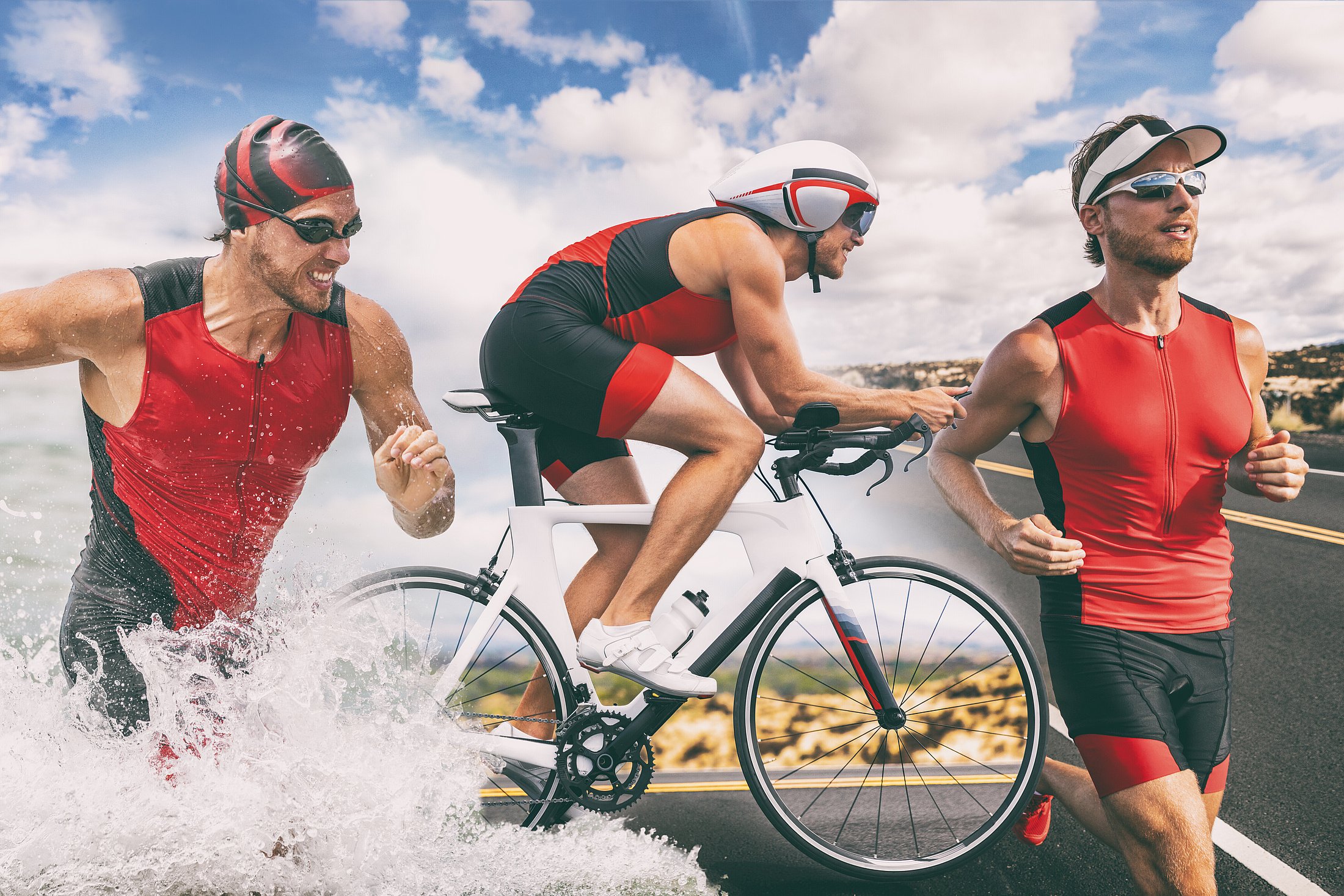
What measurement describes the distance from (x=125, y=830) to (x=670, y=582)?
1.80 meters

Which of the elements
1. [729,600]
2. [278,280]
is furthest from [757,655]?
[278,280]

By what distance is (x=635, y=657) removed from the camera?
2768 mm

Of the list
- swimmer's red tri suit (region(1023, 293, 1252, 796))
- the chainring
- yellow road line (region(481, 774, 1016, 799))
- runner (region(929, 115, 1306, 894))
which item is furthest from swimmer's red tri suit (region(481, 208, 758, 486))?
yellow road line (region(481, 774, 1016, 799))

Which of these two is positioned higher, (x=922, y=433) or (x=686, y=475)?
(x=922, y=433)

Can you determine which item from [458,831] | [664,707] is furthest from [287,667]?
[664,707]

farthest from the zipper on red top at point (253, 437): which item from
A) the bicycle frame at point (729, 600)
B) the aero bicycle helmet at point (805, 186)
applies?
the aero bicycle helmet at point (805, 186)

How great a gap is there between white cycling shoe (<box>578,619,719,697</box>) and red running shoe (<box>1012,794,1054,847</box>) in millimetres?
1282

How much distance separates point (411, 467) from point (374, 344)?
0.44 meters

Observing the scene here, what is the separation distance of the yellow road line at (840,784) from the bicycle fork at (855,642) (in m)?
0.53

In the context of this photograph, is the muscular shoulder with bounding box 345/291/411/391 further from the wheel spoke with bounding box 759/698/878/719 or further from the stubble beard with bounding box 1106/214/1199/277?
the stubble beard with bounding box 1106/214/1199/277

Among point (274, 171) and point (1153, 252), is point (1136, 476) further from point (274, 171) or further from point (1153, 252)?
point (274, 171)

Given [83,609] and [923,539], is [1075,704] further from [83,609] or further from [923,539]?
[923,539]

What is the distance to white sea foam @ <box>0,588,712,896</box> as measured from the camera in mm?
2547

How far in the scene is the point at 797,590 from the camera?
3027 mm
